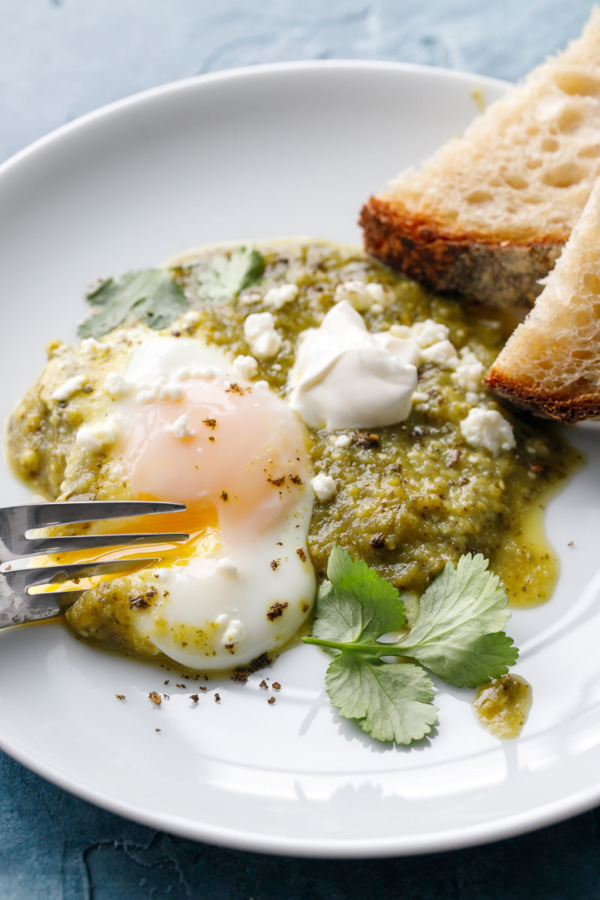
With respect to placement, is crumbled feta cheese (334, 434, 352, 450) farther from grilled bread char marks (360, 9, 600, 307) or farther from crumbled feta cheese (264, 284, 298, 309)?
grilled bread char marks (360, 9, 600, 307)

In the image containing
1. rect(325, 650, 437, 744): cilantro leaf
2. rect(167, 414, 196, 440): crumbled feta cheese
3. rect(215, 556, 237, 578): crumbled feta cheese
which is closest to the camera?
rect(325, 650, 437, 744): cilantro leaf

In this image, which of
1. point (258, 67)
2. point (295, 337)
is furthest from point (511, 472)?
point (258, 67)

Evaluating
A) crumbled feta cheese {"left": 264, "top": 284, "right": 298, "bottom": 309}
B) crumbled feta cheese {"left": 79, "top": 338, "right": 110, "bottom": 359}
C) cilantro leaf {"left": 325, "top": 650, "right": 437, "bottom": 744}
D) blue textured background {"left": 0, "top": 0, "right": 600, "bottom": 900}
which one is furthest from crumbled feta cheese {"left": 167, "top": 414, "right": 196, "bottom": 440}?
blue textured background {"left": 0, "top": 0, "right": 600, "bottom": 900}

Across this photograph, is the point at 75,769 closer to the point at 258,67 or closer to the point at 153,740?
the point at 153,740

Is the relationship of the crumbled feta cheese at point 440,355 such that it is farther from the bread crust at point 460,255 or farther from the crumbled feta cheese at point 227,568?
the crumbled feta cheese at point 227,568

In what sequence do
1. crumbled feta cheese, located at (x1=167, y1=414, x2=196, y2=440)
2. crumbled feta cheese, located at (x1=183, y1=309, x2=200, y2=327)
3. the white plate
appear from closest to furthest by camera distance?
the white plate < crumbled feta cheese, located at (x1=167, y1=414, x2=196, y2=440) < crumbled feta cheese, located at (x1=183, y1=309, x2=200, y2=327)

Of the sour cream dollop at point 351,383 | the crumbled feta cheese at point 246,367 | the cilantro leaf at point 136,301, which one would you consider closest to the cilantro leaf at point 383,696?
the sour cream dollop at point 351,383
